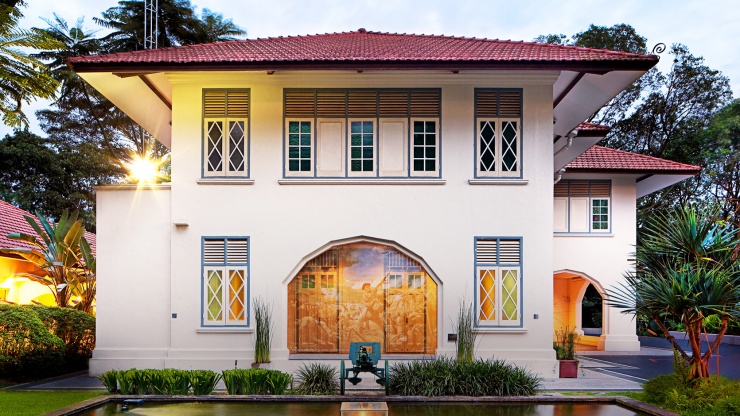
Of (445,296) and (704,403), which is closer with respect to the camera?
(704,403)

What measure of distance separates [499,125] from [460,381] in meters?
5.57

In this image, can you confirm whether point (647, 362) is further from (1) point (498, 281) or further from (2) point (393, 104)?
(2) point (393, 104)

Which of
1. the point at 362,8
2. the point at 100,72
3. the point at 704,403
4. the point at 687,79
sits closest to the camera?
the point at 704,403

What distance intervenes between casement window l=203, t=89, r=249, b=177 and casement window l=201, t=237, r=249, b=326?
163 centimetres

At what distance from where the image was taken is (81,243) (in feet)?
53.5

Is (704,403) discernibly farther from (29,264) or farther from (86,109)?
(86,109)

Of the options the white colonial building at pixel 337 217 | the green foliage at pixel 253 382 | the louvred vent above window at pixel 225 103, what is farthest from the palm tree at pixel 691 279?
the louvred vent above window at pixel 225 103

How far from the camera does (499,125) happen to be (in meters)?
13.2

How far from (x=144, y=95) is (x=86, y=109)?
27.1 m

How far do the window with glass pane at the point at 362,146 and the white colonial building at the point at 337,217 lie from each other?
3 centimetres

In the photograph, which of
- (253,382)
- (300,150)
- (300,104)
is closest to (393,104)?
(300,104)

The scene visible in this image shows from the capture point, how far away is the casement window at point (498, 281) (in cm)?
1299

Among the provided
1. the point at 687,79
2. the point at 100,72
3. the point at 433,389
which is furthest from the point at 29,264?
the point at 687,79

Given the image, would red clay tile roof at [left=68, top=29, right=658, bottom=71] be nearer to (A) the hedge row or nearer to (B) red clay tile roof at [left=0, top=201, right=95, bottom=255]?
(A) the hedge row
